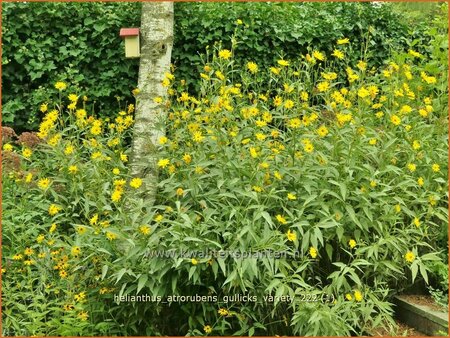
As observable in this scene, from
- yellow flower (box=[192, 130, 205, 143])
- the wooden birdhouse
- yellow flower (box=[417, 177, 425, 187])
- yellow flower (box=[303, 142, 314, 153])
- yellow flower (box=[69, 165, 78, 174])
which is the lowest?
yellow flower (box=[69, 165, 78, 174])

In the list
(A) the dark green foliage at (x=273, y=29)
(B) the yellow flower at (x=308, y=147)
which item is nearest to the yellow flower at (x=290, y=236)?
(B) the yellow flower at (x=308, y=147)

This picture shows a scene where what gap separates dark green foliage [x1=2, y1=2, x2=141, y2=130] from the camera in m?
5.31

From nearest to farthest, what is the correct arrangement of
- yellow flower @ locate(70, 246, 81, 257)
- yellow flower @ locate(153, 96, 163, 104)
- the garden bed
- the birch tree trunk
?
yellow flower @ locate(70, 246, 81, 257), the garden bed, yellow flower @ locate(153, 96, 163, 104), the birch tree trunk

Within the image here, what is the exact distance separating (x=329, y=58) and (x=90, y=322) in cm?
365

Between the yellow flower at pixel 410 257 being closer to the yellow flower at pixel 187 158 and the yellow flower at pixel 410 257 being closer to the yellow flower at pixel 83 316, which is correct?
the yellow flower at pixel 187 158

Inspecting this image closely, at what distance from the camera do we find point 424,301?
10.8 ft

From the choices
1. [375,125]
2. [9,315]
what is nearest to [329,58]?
[375,125]

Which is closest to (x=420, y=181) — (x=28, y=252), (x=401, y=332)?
(x=401, y=332)

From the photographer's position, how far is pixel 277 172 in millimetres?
3051

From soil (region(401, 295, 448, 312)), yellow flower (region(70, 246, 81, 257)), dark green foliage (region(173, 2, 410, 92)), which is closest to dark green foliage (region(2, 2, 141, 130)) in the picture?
dark green foliage (region(173, 2, 410, 92))

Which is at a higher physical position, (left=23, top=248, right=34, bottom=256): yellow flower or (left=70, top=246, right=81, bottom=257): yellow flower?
(left=70, top=246, right=81, bottom=257): yellow flower

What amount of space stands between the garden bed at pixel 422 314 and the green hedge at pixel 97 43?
267 cm

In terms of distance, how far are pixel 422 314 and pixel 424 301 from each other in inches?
7.1

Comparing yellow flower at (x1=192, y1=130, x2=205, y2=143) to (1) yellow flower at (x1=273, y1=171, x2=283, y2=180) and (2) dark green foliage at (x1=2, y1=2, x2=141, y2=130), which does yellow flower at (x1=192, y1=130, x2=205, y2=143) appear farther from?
(2) dark green foliage at (x1=2, y1=2, x2=141, y2=130)
